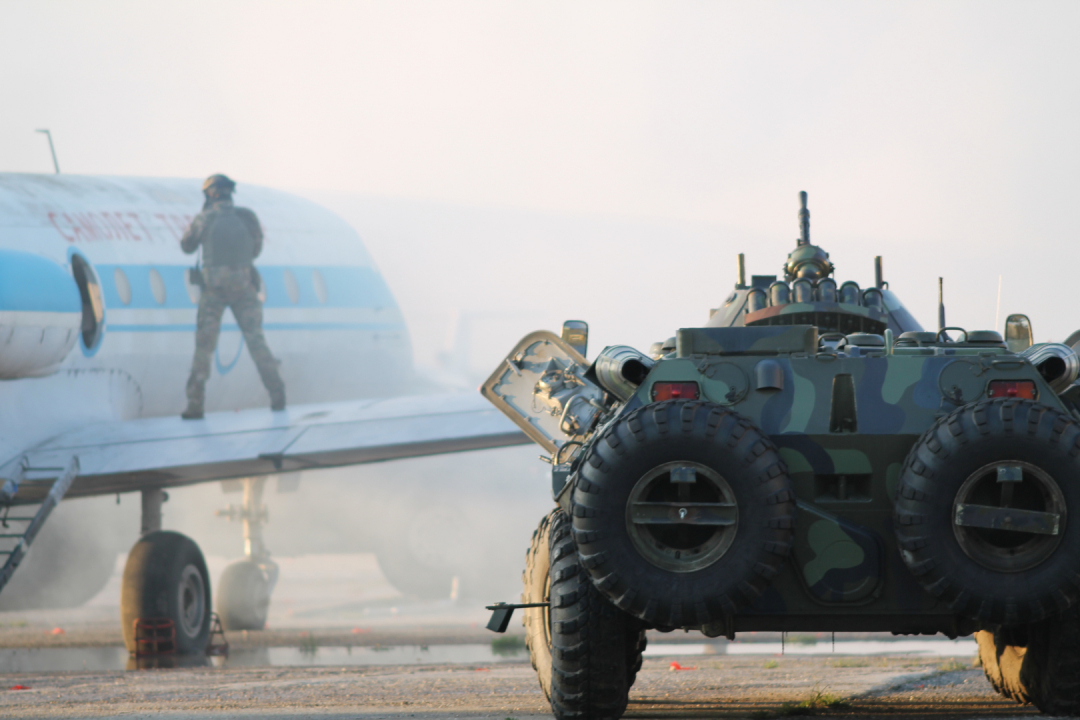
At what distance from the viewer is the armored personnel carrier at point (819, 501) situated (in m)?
6.30

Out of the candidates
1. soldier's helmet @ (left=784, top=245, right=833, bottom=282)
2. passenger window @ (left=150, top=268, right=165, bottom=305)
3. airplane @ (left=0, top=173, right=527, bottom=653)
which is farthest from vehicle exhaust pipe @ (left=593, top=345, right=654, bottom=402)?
passenger window @ (left=150, top=268, right=165, bottom=305)

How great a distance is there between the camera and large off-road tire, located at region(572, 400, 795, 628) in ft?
20.7

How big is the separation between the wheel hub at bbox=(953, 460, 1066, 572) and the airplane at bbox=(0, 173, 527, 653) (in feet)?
34.3

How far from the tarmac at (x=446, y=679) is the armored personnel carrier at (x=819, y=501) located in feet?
3.37

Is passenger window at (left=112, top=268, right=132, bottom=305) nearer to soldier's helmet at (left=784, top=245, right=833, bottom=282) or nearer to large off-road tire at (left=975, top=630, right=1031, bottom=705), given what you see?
soldier's helmet at (left=784, top=245, right=833, bottom=282)

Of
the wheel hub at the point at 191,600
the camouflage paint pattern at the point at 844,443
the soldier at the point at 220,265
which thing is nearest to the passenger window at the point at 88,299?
the soldier at the point at 220,265

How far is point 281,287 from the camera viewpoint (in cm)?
2405

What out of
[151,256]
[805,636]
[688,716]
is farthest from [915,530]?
[151,256]

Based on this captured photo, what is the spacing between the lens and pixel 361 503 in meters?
26.4

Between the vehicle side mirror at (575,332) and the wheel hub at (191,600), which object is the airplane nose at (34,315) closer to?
the wheel hub at (191,600)

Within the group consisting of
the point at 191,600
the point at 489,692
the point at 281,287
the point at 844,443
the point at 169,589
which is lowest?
the point at 191,600

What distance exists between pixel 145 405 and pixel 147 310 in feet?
4.07

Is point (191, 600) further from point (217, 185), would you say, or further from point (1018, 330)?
point (1018, 330)

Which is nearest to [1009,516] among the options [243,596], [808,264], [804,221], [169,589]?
[808,264]
